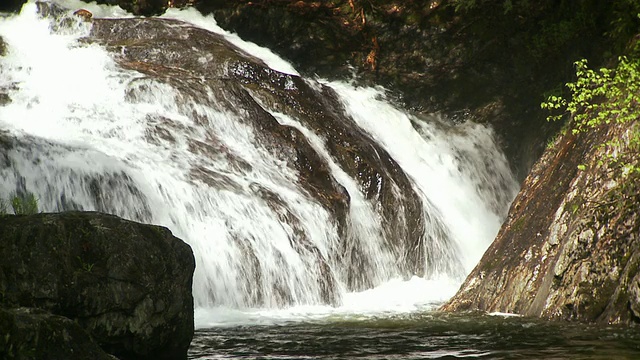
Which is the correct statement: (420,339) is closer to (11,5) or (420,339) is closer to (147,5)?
(147,5)

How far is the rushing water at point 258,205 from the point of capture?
339 inches

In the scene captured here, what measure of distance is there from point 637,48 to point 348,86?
892 cm

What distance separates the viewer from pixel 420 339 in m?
8.27

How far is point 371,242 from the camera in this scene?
47.5 ft

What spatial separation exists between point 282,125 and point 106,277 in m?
9.49

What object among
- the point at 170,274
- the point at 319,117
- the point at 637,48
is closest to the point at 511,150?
the point at 319,117

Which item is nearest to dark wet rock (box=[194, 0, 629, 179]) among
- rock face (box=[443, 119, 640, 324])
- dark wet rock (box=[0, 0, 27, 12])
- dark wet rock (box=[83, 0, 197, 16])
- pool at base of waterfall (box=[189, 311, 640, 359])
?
dark wet rock (box=[83, 0, 197, 16])

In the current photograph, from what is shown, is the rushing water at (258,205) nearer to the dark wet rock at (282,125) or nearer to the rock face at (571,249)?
the dark wet rock at (282,125)

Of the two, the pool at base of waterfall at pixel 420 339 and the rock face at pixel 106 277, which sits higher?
the rock face at pixel 106 277

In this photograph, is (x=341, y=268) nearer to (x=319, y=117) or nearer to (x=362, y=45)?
(x=319, y=117)

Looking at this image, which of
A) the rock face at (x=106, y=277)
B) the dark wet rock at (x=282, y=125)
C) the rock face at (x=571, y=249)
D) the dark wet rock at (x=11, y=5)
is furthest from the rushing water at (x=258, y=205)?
the dark wet rock at (x=11, y=5)

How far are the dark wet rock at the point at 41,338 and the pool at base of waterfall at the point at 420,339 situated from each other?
236 cm

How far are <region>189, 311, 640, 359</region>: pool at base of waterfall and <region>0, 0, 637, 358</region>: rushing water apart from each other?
0.03 m

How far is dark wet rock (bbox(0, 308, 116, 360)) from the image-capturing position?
447 centimetres
